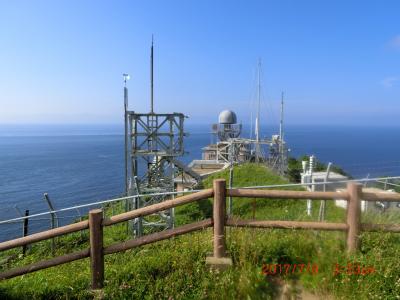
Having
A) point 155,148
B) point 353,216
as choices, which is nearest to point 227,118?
point 155,148

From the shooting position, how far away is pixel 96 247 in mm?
4613

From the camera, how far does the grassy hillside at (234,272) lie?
4.20 metres

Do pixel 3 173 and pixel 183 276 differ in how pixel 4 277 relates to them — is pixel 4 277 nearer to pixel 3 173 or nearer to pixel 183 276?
pixel 183 276

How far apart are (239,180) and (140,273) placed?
16.7 meters

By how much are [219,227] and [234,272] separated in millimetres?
655

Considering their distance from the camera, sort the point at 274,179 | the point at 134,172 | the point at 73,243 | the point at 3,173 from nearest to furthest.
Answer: the point at 73,243 → the point at 134,172 → the point at 274,179 → the point at 3,173

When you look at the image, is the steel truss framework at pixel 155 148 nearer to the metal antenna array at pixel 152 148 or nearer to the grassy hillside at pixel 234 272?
the metal antenna array at pixel 152 148

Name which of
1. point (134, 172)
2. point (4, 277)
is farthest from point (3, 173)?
point (4, 277)

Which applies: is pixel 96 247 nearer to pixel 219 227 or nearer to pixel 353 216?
pixel 219 227

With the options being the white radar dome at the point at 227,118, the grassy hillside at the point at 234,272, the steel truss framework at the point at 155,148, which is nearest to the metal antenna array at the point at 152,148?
the steel truss framework at the point at 155,148

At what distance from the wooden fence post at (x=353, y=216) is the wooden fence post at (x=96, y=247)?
3.62m

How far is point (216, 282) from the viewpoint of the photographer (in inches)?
173

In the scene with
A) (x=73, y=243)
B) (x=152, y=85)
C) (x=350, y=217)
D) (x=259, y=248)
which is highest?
(x=152, y=85)

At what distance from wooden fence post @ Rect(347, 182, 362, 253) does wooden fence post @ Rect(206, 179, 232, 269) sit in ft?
5.89
